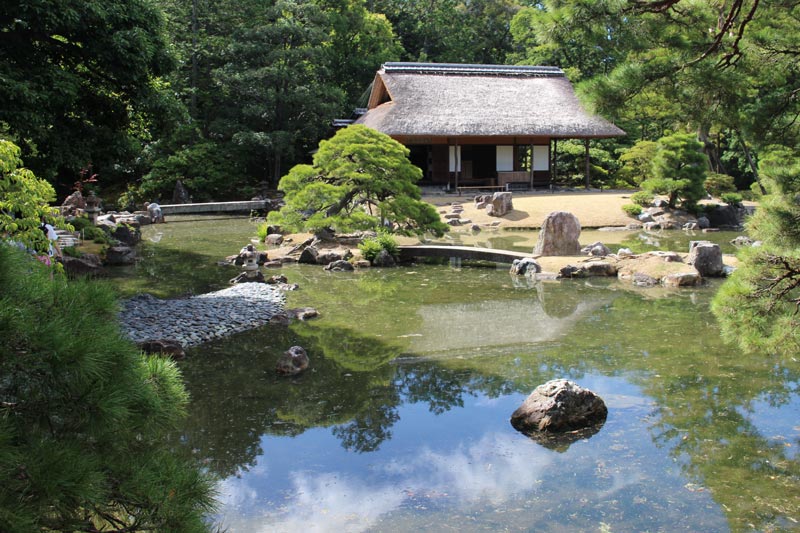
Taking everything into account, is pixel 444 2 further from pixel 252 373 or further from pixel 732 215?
pixel 252 373

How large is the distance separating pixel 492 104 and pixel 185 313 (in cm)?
1833

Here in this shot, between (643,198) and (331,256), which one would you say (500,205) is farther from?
(331,256)

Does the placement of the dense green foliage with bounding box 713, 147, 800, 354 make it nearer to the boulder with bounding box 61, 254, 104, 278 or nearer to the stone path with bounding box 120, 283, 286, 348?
the stone path with bounding box 120, 283, 286, 348

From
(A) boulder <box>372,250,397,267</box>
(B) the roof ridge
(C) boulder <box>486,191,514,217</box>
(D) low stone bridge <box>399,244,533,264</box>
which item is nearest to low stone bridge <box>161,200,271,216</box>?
(B) the roof ridge

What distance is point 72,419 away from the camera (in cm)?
208

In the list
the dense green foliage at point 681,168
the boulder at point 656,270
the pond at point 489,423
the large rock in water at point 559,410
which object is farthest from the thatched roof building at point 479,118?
the large rock in water at point 559,410

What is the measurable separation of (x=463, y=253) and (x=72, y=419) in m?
11.0

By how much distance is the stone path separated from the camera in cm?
745

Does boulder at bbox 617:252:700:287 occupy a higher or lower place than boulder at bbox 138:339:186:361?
lower

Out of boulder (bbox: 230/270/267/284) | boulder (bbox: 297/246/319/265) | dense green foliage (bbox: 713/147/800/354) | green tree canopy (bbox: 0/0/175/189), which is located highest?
green tree canopy (bbox: 0/0/175/189)

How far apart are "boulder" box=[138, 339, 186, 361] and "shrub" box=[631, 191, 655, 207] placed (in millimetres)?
15464

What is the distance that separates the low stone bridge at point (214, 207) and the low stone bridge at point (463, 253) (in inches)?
427

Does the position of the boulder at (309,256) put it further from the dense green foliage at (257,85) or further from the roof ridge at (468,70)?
the roof ridge at (468,70)

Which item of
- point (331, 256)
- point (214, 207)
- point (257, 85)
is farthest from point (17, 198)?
point (257, 85)
